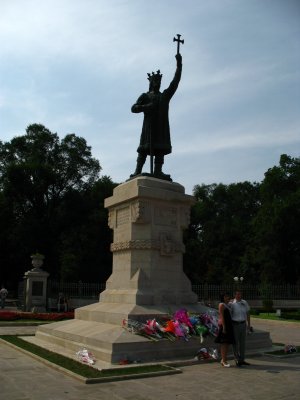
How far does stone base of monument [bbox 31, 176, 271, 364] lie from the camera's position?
11680 millimetres

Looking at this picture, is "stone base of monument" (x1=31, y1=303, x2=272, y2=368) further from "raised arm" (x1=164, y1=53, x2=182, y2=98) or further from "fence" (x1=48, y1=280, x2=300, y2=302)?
"fence" (x1=48, y1=280, x2=300, y2=302)

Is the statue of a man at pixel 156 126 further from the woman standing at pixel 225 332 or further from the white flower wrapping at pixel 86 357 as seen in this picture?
the white flower wrapping at pixel 86 357

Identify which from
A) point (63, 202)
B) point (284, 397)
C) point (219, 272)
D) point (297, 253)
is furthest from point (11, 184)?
point (284, 397)

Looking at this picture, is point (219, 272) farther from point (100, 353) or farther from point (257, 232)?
point (100, 353)

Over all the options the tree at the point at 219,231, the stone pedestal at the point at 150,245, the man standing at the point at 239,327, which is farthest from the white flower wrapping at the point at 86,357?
the tree at the point at 219,231

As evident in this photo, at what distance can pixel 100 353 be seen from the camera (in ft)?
32.1

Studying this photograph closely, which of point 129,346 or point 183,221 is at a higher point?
point 183,221

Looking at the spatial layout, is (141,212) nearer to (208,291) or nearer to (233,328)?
(233,328)

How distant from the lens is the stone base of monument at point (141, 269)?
11.7 metres

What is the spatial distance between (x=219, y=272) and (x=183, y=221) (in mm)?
44213

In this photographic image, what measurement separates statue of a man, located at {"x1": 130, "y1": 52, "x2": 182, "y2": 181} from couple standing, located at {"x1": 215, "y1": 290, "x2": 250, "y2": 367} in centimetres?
534

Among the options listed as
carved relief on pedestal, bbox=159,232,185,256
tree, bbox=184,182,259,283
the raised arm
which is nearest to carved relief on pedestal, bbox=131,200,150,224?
carved relief on pedestal, bbox=159,232,185,256

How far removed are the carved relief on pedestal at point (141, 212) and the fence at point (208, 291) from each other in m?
20.4

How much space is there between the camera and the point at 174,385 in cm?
777
